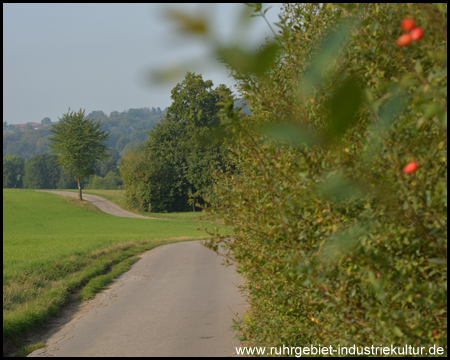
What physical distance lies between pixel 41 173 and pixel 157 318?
4295 inches

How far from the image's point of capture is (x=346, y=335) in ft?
9.25

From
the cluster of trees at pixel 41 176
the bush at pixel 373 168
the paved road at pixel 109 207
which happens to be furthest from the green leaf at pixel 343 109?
the cluster of trees at pixel 41 176

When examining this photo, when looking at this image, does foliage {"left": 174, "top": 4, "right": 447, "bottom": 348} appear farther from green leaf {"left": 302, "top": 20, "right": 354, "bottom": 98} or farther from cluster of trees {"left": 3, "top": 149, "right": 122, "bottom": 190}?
cluster of trees {"left": 3, "top": 149, "right": 122, "bottom": 190}

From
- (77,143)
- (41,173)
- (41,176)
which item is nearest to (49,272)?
(77,143)

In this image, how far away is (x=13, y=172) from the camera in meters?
110

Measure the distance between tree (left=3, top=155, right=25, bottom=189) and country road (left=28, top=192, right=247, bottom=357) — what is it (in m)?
104

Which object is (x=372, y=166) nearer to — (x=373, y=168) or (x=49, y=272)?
(x=373, y=168)

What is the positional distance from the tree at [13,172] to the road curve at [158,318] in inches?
4089

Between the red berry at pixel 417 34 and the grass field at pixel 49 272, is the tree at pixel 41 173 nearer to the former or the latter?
the grass field at pixel 49 272

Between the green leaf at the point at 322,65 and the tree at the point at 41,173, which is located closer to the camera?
the green leaf at the point at 322,65

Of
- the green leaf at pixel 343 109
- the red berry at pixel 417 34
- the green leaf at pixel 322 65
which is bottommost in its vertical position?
the green leaf at pixel 343 109

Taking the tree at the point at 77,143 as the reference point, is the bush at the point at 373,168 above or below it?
below

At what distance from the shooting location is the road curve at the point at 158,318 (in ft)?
21.4

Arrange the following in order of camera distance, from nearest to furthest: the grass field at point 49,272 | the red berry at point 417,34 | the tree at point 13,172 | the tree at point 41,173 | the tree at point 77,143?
the red berry at point 417,34
the grass field at point 49,272
the tree at point 77,143
the tree at point 13,172
the tree at point 41,173
